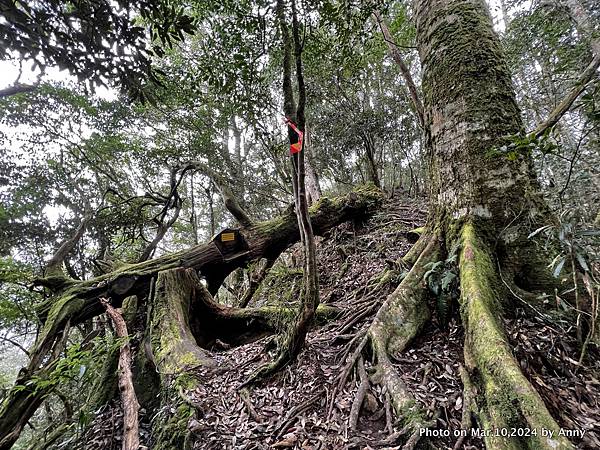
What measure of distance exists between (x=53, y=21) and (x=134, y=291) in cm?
342

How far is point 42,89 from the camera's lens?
9.07 metres

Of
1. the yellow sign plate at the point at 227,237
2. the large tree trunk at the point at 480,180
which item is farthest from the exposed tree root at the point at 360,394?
the yellow sign plate at the point at 227,237

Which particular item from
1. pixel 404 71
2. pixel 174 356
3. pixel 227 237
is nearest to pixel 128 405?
pixel 174 356

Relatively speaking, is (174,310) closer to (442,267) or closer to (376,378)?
(376,378)

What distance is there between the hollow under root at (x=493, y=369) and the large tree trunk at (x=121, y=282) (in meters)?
3.16

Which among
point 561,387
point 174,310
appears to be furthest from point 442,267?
point 174,310

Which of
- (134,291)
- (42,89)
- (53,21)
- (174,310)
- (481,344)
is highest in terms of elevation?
(42,89)

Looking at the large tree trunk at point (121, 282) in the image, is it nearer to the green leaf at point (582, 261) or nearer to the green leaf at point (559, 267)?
the green leaf at point (559, 267)

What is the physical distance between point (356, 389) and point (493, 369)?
3.32 feet

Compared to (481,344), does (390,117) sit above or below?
above

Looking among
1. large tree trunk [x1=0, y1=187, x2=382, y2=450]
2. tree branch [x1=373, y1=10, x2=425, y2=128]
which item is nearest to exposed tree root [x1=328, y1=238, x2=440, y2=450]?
large tree trunk [x1=0, y1=187, x2=382, y2=450]

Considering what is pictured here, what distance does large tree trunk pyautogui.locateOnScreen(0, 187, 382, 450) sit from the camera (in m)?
2.89

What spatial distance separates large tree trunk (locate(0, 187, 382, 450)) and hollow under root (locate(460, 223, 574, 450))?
3.16 metres

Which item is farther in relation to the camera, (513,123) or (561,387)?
(513,123)
